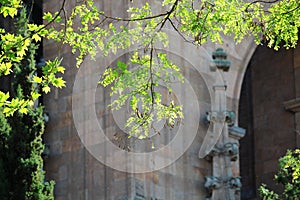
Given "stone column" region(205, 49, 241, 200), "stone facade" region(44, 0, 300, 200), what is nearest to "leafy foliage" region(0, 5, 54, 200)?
"stone facade" region(44, 0, 300, 200)

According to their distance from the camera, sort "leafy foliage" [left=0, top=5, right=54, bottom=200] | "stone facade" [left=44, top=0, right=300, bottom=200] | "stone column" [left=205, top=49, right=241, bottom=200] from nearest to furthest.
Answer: "leafy foliage" [left=0, top=5, right=54, bottom=200], "stone facade" [left=44, top=0, right=300, bottom=200], "stone column" [left=205, top=49, right=241, bottom=200]

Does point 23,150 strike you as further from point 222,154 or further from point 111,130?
point 222,154

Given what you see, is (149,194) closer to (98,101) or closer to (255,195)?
(98,101)

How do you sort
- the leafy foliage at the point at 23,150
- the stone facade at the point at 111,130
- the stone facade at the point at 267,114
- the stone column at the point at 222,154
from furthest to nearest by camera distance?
the stone facade at the point at 267,114, the stone column at the point at 222,154, the stone facade at the point at 111,130, the leafy foliage at the point at 23,150

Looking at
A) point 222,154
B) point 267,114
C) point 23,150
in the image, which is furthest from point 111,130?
point 267,114

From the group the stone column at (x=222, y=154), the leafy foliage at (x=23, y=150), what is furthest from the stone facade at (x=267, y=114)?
the leafy foliage at (x=23, y=150)

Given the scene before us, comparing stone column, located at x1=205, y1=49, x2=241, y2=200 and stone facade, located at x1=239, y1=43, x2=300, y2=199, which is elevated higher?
stone facade, located at x1=239, y1=43, x2=300, y2=199

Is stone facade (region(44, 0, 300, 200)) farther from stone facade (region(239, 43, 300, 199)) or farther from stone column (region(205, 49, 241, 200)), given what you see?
stone facade (region(239, 43, 300, 199))

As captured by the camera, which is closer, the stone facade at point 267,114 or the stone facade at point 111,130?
the stone facade at point 111,130

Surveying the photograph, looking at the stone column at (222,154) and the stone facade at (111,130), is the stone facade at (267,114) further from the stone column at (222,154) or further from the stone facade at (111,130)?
the stone column at (222,154)

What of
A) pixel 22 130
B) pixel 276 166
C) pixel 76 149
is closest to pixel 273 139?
pixel 276 166

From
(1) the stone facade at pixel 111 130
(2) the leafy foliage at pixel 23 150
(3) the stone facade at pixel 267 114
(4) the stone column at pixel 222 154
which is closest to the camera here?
(2) the leafy foliage at pixel 23 150

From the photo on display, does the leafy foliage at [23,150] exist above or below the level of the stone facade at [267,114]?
below

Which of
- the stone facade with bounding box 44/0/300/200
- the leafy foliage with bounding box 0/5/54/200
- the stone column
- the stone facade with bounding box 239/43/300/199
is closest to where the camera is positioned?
the leafy foliage with bounding box 0/5/54/200
